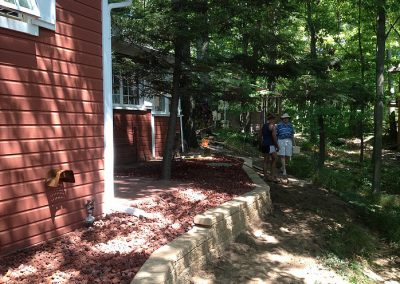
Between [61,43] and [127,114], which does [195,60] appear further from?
[127,114]

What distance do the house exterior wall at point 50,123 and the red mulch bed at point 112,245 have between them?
27 centimetres

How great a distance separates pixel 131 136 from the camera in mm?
13055

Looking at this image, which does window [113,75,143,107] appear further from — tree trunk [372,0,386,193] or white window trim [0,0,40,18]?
tree trunk [372,0,386,193]

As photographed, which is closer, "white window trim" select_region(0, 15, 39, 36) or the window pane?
"white window trim" select_region(0, 15, 39, 36)

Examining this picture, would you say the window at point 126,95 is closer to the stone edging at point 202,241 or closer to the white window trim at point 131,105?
the white window trim at point 131,105

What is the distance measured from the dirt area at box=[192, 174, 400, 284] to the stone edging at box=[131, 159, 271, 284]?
17 centimetres

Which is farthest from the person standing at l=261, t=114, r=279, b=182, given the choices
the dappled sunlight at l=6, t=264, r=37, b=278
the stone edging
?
the dappled sunlight at l=6, t=264, r=37, b=278

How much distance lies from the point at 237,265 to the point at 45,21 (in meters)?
3.90

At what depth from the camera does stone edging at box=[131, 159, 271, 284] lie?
13.6 feet

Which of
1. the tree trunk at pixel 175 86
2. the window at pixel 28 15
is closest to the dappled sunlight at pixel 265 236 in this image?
the tree trunk at pixel 175 86

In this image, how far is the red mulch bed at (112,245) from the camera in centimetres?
399

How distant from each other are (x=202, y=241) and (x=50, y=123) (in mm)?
2342

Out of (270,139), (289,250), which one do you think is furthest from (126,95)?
(289,250)

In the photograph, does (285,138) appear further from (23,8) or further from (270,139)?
(23,8)
